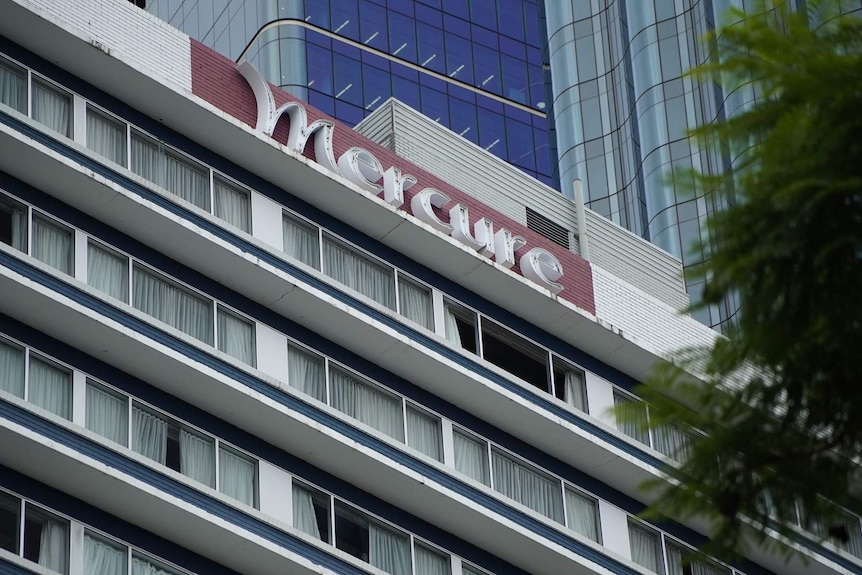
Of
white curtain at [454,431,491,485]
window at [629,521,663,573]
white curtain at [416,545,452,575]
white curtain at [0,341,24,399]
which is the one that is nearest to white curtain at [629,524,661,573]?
window at [629,521,663,573]

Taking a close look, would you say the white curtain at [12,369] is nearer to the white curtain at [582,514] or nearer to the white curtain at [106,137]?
the white curtain at [106,137]

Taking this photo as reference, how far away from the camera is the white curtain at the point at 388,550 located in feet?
141

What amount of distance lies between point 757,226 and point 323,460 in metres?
27.4

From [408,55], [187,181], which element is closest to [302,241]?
[187,181]

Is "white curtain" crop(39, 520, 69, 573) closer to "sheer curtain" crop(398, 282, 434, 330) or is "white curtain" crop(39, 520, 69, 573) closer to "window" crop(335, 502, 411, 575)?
"window" crop(335, 502, 411, 575)

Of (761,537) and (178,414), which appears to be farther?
(178,414)

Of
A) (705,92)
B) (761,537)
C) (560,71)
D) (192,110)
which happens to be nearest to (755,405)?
(761,537)

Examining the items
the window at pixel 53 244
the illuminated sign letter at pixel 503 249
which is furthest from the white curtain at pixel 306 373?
the illuminated sign letter at pixel 503 249

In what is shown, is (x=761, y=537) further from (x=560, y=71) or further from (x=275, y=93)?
(x=560, y=71)

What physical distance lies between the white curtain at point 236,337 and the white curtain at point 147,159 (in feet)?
10.6

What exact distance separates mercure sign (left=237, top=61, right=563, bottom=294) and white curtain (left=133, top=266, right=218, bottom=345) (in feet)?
14.1

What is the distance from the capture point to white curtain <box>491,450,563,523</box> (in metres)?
Answer: 46.3

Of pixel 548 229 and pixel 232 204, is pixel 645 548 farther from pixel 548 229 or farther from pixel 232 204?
pixel 232 204

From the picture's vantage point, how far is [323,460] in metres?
42.7
